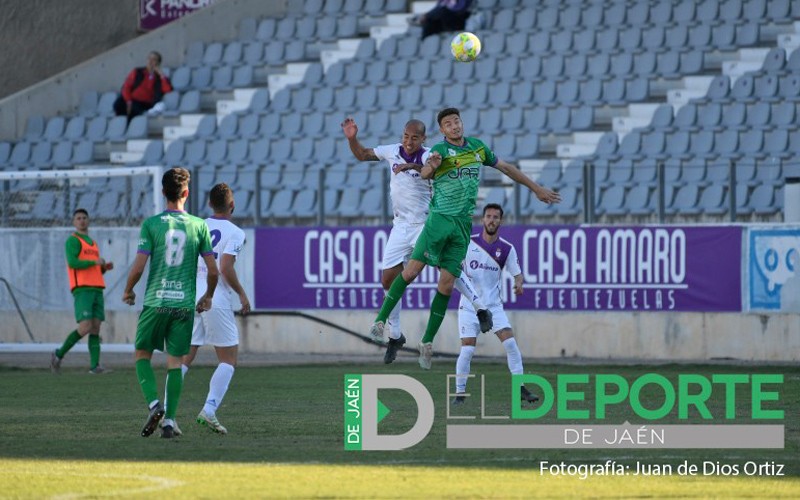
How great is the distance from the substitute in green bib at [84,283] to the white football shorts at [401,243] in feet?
20.9

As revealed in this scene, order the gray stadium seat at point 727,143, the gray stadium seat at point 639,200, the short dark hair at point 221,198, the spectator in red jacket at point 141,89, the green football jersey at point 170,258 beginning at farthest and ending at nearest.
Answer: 1. the spectator in red jacket at point 141,89
2. the gray stadium seat at point 727,143
3. the gray stadium seat at point 639,200
4. the short dark hair at point 221,198
5. the green football jersey at point 170,258

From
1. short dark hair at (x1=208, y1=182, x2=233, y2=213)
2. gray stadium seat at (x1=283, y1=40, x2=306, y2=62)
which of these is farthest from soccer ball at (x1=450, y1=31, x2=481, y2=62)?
gray stadium seat at (x1=283, y1=40, x2=306, y2=62)

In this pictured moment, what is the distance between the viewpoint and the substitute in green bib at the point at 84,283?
20266mm

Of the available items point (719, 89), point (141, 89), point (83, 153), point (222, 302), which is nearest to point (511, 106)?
point (719, 89)

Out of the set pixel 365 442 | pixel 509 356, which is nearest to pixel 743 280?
pixel 509 356

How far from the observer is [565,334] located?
22859 millimetres

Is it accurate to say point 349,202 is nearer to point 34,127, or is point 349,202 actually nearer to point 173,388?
point 34,127

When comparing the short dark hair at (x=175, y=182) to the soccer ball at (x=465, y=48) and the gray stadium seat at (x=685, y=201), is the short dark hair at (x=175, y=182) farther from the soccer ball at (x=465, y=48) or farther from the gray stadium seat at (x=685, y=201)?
the gray stadium seat at (x=685, y=201)

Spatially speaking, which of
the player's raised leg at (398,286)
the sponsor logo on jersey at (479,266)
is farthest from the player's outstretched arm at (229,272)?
the sponsor logo on jersey at (479,266)

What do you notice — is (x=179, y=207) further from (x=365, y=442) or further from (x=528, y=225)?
(x=528, y=225)

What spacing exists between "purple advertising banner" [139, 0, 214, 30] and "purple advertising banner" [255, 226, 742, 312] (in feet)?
36.6

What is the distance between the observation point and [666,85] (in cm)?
2595

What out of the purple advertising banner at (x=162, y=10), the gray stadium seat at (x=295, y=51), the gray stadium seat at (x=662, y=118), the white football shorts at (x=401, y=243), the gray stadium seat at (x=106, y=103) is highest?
the purple advertising banner at (x=162, y=10)

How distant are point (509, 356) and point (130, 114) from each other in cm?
1637
